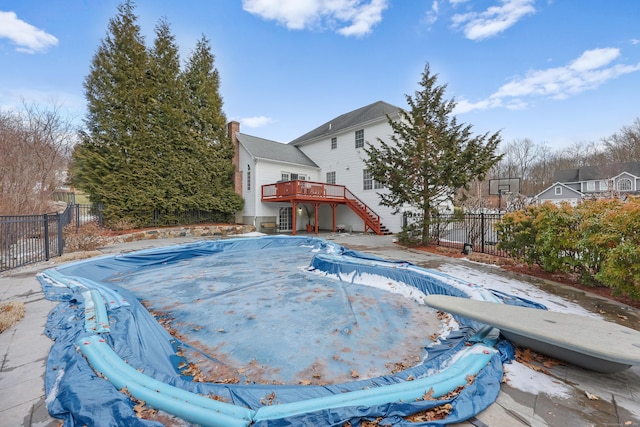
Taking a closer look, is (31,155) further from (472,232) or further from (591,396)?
(472,232)

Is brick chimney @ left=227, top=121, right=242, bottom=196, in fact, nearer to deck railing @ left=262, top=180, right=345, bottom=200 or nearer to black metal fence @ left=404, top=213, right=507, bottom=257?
→ deck railing @ left=262, top=180, right=345, bottom=200

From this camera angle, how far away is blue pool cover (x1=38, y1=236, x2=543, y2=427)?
1.84 m

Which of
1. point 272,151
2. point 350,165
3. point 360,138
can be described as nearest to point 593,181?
point 360,138

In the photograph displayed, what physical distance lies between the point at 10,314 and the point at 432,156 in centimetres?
1111

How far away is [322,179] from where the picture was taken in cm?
1930

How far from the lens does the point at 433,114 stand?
10188mm

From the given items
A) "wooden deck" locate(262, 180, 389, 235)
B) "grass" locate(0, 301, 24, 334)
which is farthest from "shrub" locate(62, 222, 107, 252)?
"wooden deck" locate(262, 180, 389, 235)

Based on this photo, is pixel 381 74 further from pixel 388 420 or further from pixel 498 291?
pixel 388 420

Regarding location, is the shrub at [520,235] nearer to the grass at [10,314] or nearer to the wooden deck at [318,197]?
the wooden deck at [318,197]

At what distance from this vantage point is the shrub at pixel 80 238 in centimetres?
884

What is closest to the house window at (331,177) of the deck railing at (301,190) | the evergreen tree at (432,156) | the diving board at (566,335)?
the deck railing at (301,190)

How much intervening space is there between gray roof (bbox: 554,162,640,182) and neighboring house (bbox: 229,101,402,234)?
2981 cm

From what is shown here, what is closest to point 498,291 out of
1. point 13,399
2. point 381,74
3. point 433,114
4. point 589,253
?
point 589,253

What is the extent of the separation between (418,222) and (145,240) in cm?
1264
